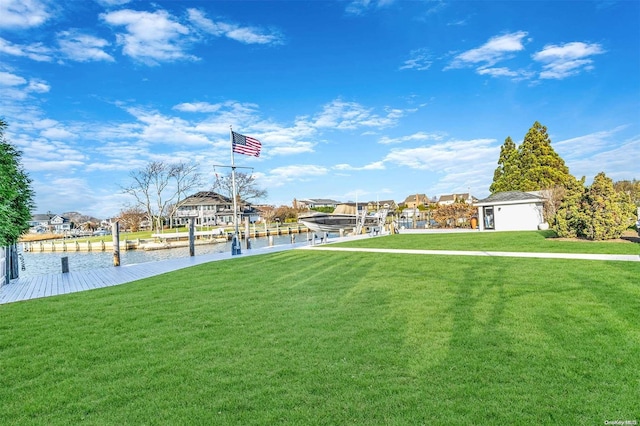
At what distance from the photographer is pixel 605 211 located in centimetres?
1395

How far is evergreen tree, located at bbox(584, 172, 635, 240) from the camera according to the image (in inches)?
541

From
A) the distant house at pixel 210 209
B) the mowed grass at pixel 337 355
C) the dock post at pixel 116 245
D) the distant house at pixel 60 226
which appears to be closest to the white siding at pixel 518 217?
the mowed grass at pixel 337 355

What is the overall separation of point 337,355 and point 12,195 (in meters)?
8.25

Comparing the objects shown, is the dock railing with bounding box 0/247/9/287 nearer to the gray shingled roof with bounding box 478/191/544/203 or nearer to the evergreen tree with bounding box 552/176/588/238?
the evergreen tree with bounding box 552/176/588/238

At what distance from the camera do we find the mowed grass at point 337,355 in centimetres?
282

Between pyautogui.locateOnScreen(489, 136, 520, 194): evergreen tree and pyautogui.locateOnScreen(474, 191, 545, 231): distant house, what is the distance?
31.0 ft

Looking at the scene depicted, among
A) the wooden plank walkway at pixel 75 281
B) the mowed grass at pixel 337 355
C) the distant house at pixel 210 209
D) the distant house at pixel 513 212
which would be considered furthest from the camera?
the distant house at pixel 210 209

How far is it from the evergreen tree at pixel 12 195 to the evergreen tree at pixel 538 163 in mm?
33042

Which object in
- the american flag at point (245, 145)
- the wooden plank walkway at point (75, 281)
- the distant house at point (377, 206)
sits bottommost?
the wooden plank walkway at point (75, 281)

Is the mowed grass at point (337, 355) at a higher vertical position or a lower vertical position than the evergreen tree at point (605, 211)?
lower

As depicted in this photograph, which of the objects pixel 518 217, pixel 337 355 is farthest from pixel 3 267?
pixel 518 217

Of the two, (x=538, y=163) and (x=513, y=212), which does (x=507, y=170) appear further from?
(x=513, y=212)

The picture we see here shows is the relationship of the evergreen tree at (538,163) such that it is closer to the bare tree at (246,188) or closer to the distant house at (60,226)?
the bare tree at (246,188)

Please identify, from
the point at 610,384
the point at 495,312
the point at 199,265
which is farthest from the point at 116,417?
the point at 199,265
